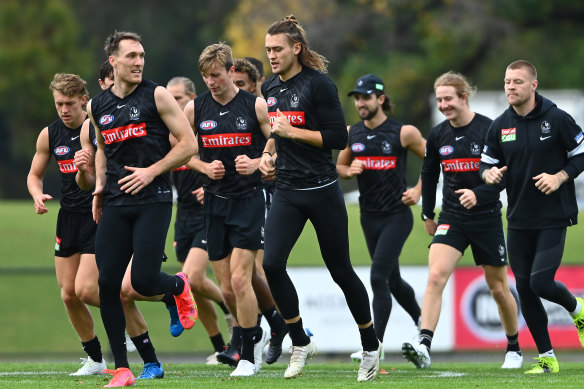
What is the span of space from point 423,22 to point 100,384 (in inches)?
1117

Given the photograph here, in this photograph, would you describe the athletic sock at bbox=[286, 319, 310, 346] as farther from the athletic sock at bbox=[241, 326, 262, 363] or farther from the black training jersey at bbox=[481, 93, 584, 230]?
the black training jersey at bbox=[481, 93, 584, 230]

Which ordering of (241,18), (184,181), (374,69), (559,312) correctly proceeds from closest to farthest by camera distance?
1. (184,181)
2. (559,312)
3. (374,69)
4. (241,18)

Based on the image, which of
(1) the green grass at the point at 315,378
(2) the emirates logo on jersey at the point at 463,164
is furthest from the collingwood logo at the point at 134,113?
(2) the emirates logo on jersey at the point at 463,164

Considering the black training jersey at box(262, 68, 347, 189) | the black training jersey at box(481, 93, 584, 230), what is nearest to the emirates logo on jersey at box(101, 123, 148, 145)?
the black training jersey at box(262, 68, 347, 189)

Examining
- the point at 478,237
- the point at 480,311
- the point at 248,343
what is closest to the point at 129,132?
the point at 248,343

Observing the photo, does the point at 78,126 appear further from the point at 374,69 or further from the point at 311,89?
the point at 374,69

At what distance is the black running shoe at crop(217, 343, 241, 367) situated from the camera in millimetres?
9664

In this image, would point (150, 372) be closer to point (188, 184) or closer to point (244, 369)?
point (244, 369)

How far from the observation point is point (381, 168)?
10.5 m

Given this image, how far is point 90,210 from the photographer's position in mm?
9250

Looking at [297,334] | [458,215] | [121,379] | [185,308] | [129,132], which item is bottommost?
[121,379]

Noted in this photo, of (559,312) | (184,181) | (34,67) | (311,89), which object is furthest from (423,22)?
(311,89)

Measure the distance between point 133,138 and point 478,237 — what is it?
351 cm

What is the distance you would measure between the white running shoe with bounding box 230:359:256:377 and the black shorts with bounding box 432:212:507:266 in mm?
2202
